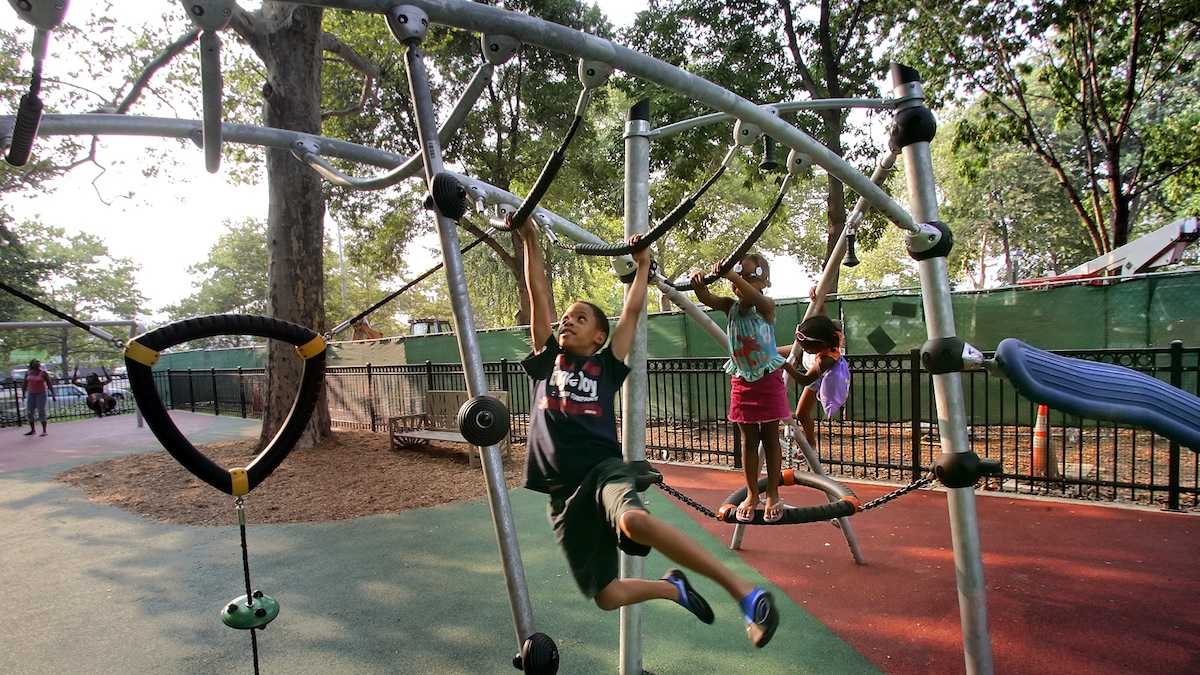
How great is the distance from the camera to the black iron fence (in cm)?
587

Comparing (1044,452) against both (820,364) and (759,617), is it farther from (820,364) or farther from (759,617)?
(759,617)

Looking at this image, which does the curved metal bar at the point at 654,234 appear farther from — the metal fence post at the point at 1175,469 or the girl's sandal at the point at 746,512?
the metal fence post at the point at 1175,469

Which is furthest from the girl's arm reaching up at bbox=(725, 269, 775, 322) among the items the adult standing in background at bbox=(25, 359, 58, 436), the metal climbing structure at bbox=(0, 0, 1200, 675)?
the adult standing in background at bbox=(25, 359, 58, 436)

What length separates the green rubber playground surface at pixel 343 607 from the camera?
124 inches

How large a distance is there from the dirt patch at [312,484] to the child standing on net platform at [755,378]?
3.74 meters

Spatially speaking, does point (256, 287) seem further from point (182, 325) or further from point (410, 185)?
point (182, 325)

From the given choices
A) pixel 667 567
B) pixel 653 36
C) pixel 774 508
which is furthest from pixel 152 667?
pixel 653 36

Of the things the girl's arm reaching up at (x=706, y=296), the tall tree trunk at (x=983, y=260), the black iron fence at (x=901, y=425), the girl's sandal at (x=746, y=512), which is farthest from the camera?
the tall tree trunk at (x=983, y=260)

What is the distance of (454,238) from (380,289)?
42155 mm

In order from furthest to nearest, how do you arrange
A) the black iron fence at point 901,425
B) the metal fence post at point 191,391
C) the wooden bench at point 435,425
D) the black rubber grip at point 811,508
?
the metal fence post at point 191,391 < the wooden bench at point 435,425 < the black iron fence at point 901,425 < the black rubber grip at point 811,508

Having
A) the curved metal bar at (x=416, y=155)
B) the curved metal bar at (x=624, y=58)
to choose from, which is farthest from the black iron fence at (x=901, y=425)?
the curved metal bar at (x=416, y=155)

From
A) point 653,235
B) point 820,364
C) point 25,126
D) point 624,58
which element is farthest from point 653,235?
point 820,364

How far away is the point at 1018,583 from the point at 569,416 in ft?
11.4

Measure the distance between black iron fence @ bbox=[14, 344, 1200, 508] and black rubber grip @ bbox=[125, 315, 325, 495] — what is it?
10.8 ft
